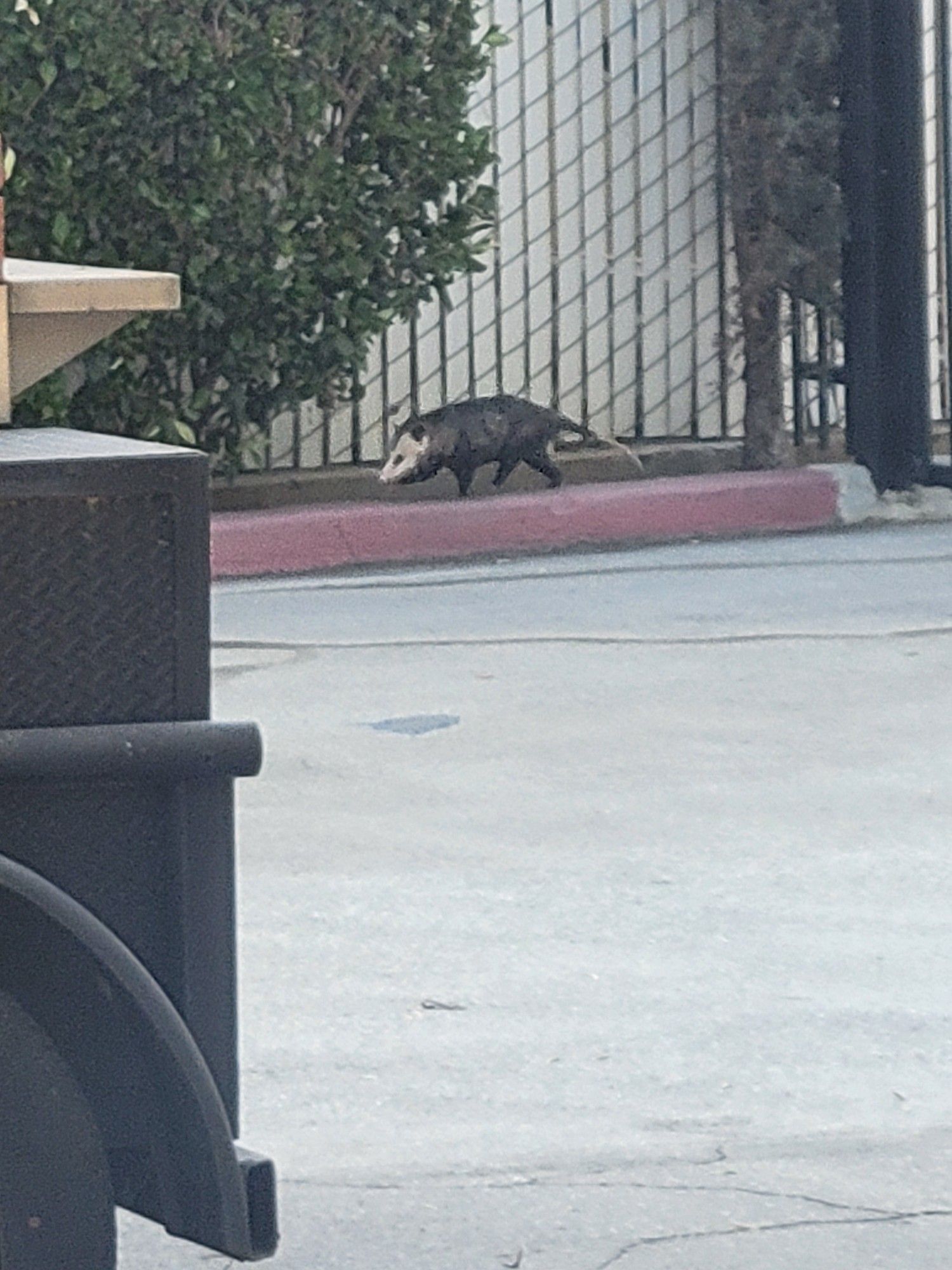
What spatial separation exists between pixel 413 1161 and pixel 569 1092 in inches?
14.1

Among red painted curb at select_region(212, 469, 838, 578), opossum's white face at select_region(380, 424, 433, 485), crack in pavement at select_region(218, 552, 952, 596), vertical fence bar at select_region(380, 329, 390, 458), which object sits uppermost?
vertical fence bar at select_region(380, 329, 390, 458)

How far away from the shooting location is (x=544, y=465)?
10.4 m

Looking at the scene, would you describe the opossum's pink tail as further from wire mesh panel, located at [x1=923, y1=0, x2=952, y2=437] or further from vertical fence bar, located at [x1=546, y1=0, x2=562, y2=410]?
wire mesh panel, located at [x1=923, y1=0, x2=952, y2=437]

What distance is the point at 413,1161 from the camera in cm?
409

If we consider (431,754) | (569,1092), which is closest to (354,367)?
(431,754)

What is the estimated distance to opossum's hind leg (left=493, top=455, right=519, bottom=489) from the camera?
33.7 feet

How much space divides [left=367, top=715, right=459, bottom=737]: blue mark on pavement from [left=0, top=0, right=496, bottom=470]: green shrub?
2.58 m

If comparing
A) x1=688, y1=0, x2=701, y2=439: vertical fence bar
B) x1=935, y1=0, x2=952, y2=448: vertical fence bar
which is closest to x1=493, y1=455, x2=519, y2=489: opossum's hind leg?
x1=688, y1=0, x2=701, y2=439: vertical fence bar

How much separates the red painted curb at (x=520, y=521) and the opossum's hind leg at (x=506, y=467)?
12 cm

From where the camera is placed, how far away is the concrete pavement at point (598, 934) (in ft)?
12.8

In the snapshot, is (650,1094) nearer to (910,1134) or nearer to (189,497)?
(910,1134)

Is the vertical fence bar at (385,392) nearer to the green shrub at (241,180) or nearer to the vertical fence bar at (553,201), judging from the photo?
the green shrub at (241,180)

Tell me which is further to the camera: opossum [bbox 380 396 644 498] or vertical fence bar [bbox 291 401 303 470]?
vertical fence bar [bbox 291 401 303 470]

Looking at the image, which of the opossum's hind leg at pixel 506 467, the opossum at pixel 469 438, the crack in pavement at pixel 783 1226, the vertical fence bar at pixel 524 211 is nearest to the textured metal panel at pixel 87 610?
the crack in pavement at pixel 783 1226
